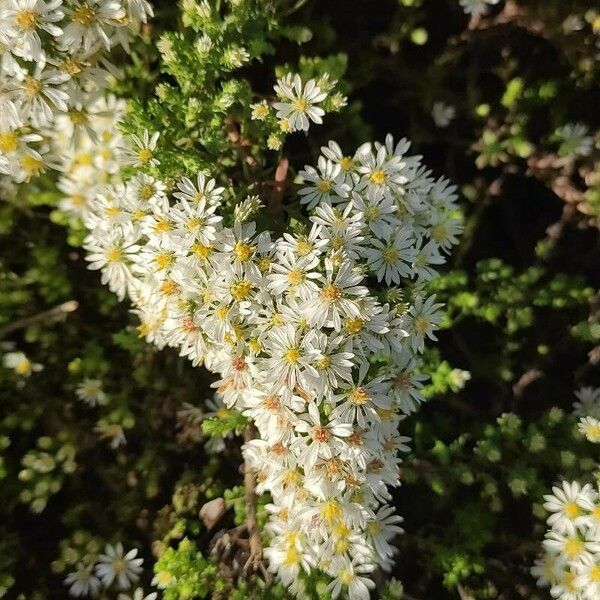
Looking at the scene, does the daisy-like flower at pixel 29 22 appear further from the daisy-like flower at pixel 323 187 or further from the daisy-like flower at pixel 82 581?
the daisy-like flower at pixel 82 581

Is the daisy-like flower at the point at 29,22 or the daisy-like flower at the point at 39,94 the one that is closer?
the daisy-like flower at the point at 29,22

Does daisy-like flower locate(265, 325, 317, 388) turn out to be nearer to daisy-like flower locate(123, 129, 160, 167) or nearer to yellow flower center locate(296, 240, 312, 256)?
yellow flower center locate(296, 240, 312, 256)

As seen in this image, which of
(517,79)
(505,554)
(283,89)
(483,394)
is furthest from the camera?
(483,394)

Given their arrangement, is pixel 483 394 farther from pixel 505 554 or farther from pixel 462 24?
pixel 462 24

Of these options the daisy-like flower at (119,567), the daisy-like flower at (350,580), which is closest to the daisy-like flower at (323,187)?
the daisy-like flower at (350,580)

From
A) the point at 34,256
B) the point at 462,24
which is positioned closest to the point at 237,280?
the point at 34,256

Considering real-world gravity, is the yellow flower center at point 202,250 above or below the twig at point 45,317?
above

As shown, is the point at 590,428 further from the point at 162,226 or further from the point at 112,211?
the point at 112,211

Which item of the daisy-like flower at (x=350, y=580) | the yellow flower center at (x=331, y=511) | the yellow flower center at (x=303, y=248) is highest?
the yellow flower center at (x=303, y=248)
